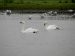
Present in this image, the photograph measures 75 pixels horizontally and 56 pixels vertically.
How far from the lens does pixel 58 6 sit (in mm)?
11719

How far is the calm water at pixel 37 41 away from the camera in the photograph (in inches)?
224

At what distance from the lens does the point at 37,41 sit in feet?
22.4

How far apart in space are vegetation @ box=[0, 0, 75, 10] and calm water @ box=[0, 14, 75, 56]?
2.11 metres

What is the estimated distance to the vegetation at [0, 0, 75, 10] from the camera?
11438 mm

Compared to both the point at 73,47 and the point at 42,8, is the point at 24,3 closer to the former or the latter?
the point at 42,8

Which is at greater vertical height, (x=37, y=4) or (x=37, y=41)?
(x=37, y=4)

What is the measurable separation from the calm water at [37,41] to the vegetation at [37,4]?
2.11 m

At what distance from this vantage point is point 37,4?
1139 centimetres

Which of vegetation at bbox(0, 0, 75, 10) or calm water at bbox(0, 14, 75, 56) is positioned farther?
vegetation at bbox(0, 0, 75, 10)

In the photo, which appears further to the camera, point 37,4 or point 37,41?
point 37,4

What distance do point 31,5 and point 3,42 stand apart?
5.00m

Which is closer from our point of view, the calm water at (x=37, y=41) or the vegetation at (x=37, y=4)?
the calm water at (x=37, y=41)

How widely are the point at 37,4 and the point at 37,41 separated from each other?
4.71 metres

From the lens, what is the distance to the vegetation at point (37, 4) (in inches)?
450
